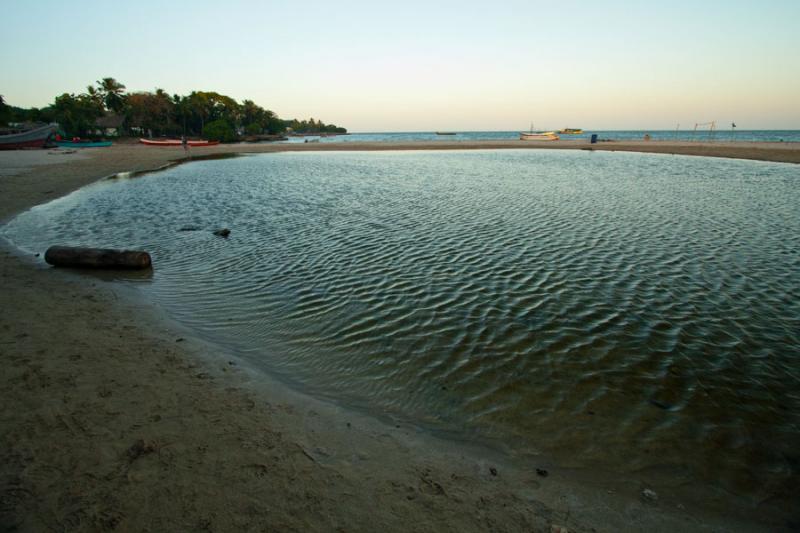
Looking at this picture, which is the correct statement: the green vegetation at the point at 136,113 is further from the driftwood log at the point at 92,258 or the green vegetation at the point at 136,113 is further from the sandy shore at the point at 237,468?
the sandy shore at the point at 237,468

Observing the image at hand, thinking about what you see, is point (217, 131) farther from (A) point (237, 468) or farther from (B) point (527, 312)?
(A) point (237, 468)

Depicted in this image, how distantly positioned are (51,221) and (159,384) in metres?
18.4

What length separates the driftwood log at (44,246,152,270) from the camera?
12.2m

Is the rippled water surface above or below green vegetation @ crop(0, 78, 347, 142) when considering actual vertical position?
below

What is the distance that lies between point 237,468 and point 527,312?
6918 mm

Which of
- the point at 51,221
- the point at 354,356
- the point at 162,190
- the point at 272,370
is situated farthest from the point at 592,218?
the point at 162,190

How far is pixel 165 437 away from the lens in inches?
202

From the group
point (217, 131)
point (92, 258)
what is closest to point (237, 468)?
point (92, 258)

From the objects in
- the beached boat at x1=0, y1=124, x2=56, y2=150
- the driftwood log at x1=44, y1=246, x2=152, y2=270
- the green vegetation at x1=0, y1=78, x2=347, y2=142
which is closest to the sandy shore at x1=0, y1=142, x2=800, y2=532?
the driftwood log at x1=44, y1=246, x2=152, y2=270

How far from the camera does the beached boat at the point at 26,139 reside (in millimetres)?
60438

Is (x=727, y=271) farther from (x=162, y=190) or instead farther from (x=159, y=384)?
(x=162, y=190)

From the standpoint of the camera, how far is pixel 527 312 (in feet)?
30.2

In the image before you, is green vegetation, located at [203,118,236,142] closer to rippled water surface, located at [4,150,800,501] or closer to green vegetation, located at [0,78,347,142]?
green vegetation, located at [0,78,347,142]

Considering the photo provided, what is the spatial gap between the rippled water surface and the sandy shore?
61 centimetres
